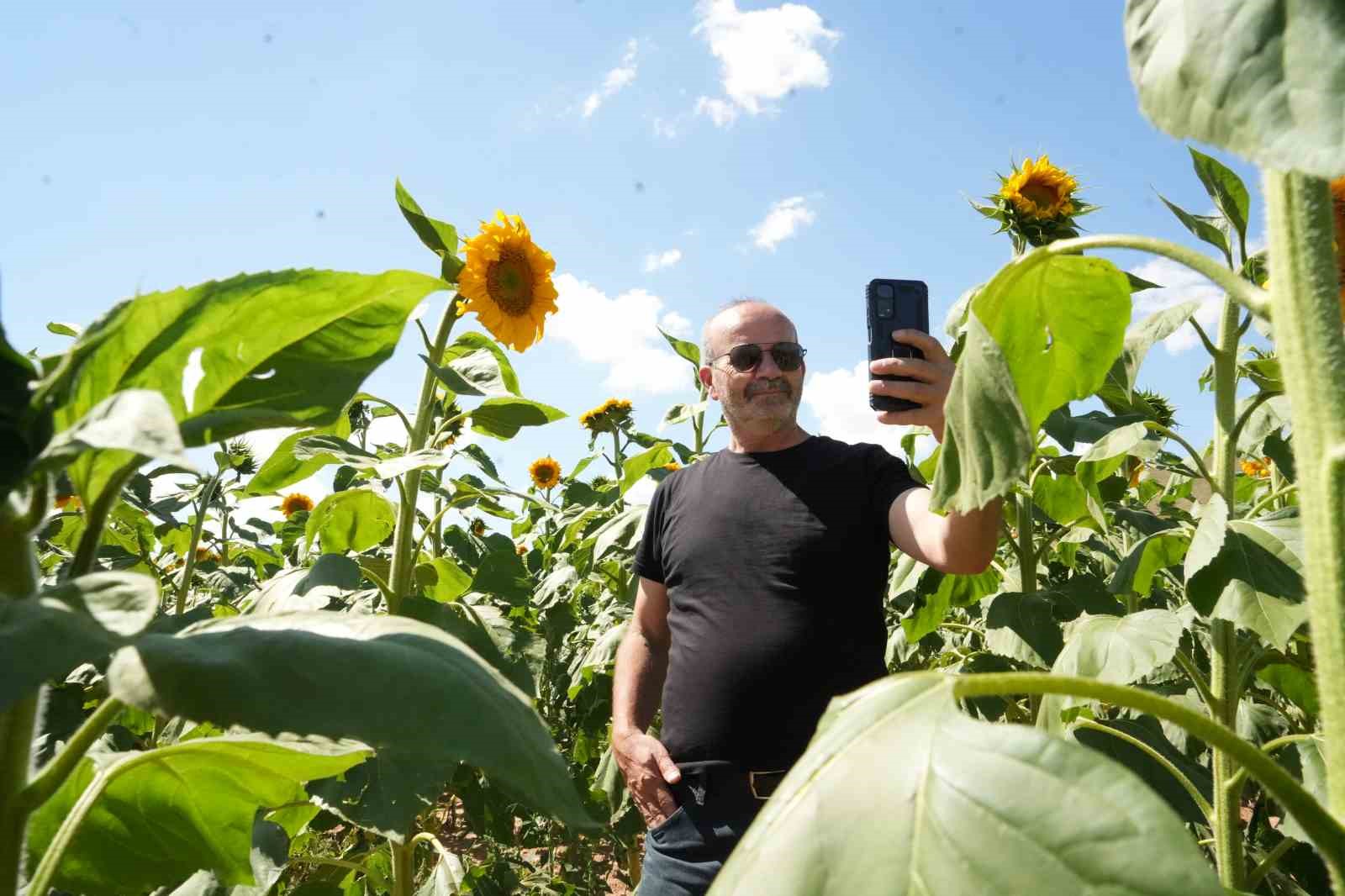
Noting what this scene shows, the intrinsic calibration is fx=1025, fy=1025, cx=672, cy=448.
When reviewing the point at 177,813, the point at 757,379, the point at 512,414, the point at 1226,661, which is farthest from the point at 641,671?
the point at 177,813

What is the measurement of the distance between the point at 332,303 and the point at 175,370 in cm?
12

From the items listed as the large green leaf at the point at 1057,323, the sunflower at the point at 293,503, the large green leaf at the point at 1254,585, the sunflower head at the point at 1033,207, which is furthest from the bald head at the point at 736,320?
the sunflower at the point at 293,503

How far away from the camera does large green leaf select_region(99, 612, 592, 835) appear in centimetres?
Answer: 51

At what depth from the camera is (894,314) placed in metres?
2.10

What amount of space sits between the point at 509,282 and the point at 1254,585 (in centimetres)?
186

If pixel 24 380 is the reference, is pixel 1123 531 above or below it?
below

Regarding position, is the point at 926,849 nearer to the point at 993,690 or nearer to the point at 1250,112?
the point at 993,690

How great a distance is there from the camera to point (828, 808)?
0.48 m

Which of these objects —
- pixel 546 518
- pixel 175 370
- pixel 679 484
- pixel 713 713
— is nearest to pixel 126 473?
pixel 175 370

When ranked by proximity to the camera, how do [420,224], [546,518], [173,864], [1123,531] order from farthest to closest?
[546,518] < [1123,531] < [420,224] < [173,864]

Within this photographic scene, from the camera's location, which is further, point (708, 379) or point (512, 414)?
point (708, 379)

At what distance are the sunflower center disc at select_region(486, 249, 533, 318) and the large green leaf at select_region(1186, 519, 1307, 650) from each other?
1736 millimetres

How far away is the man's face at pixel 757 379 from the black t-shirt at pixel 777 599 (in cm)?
13

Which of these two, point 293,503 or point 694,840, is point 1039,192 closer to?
point 694,840
